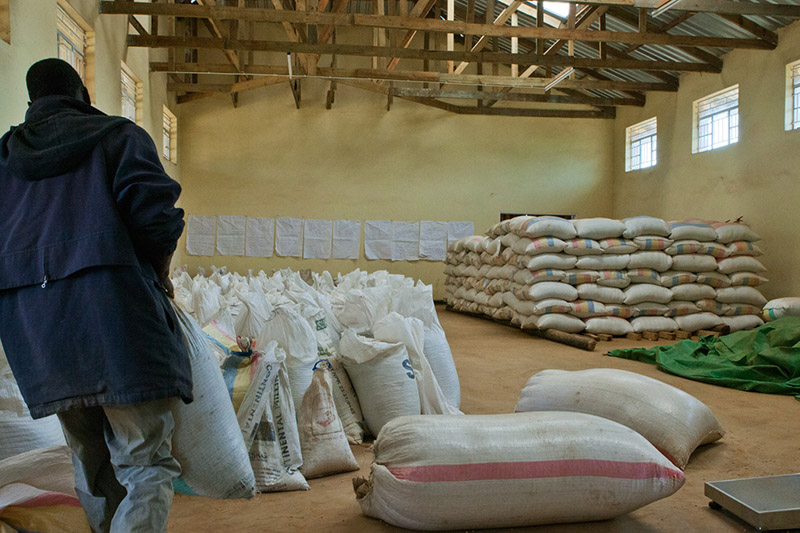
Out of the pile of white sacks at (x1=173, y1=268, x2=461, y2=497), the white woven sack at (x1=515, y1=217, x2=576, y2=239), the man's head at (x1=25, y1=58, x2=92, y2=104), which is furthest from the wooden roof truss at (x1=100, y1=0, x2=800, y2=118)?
the man's head at (x1=25, y1=58, x2=92, y2=104)

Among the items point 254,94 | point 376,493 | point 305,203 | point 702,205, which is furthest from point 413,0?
point 376,493

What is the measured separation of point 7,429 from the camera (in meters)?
1.66

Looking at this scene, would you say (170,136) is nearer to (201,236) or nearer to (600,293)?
(201,236)

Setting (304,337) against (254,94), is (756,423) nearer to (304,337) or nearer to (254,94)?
(304,337)

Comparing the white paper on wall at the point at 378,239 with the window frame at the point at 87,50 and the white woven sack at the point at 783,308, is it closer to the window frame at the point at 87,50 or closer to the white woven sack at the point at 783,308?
the window frame at the point at 87,50

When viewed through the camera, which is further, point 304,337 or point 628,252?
point 628,252

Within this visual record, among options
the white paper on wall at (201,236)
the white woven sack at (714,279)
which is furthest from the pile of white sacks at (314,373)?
the white paper on wall at (201,236)

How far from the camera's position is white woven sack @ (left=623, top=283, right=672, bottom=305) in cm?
617

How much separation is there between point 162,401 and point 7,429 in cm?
69

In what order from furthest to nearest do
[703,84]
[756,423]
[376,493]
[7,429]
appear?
1. [703,84]
2. [756,423]
3. [376,493]
4. [7,429]

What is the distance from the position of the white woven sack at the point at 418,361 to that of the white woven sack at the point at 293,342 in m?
0.46

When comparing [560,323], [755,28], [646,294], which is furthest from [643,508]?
[755,28]

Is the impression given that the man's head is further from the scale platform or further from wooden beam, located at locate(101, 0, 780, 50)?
wooden beam, located at locate(101, 0, 780, 50)

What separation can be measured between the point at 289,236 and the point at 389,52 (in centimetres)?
451
